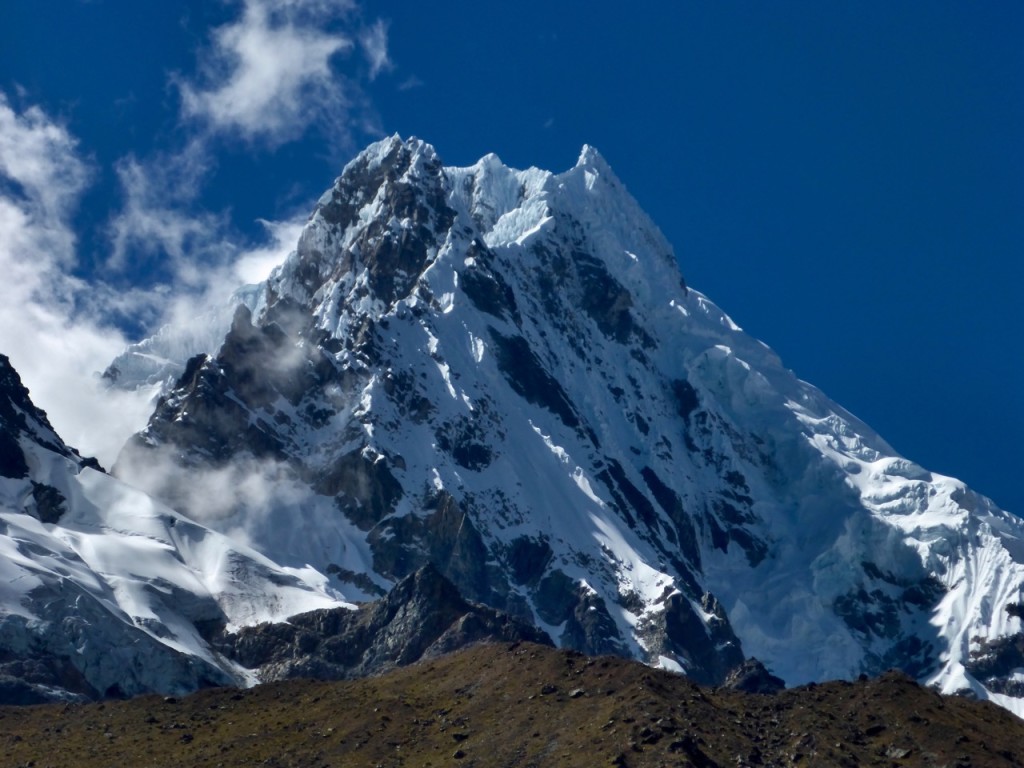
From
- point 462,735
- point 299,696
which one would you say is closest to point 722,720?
point 462,735

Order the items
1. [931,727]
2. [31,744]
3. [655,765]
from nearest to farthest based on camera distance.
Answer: [655,765], [931,727], [31,744]

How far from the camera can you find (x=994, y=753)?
14838cm

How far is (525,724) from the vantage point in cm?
15525

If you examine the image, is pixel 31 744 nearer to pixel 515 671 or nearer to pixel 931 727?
pixel 515 671

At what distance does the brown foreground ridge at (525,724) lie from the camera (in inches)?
5802

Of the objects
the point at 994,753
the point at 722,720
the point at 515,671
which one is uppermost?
the point at 515,671

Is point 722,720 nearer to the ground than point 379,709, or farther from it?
nearer to the ground

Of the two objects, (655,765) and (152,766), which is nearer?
(655,765)

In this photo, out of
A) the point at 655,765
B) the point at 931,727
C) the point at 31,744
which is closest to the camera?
the point at 655,765

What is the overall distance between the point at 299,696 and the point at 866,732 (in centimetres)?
4010

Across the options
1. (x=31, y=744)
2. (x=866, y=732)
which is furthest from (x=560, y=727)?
(x=31, y=744)

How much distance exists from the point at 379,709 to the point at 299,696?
890 centimetres

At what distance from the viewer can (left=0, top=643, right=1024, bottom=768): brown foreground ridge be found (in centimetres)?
14738

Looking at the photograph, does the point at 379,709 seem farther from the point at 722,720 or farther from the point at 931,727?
the point at 931,727
